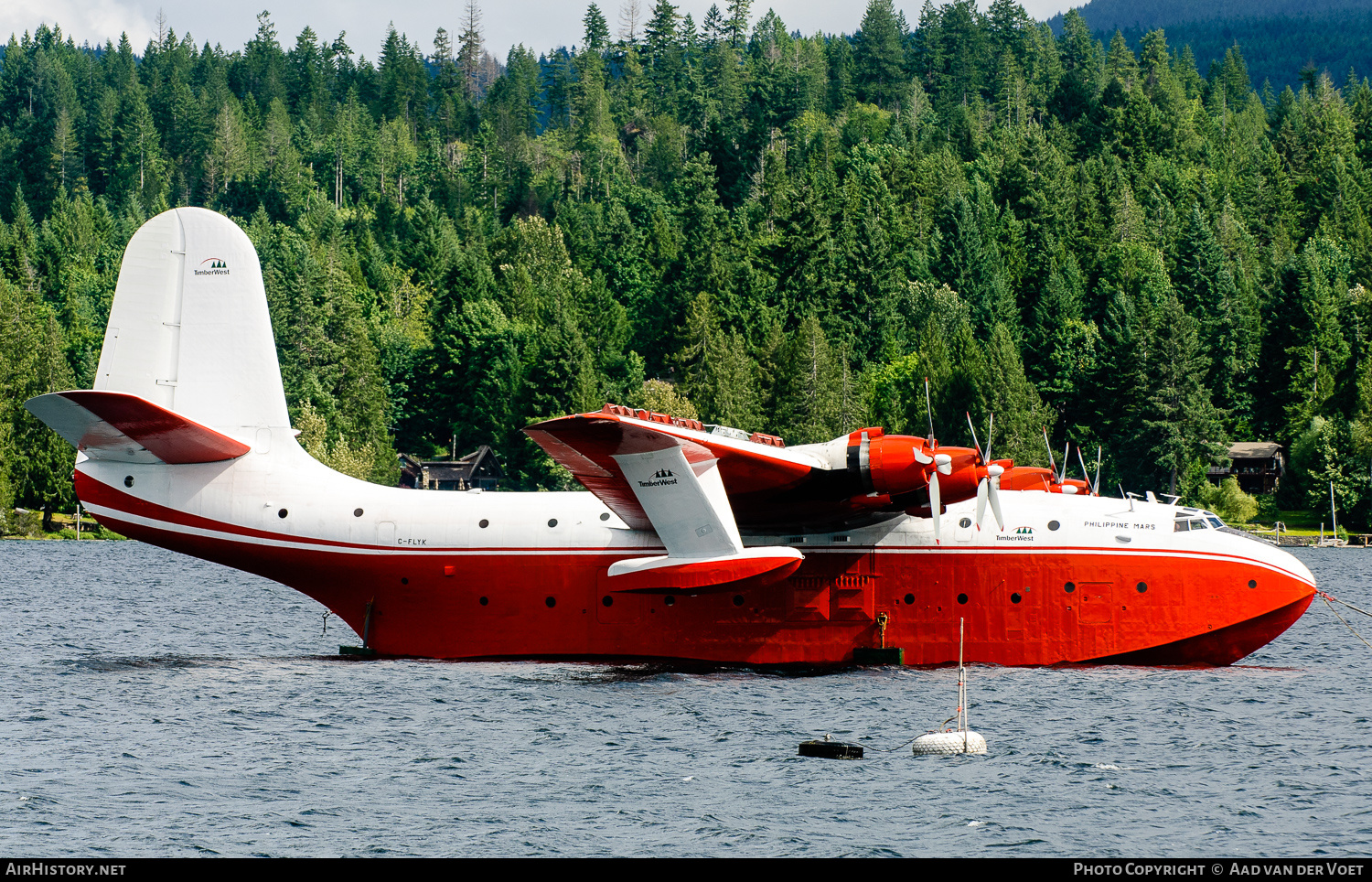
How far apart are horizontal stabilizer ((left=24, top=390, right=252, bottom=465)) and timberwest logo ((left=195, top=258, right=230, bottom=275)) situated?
11.8 ft

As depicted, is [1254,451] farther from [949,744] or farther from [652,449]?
[949,744]

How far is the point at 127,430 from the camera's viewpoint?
29969mm

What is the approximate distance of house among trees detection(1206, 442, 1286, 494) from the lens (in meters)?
102

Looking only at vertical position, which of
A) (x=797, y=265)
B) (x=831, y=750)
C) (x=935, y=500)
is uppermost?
(x=797, y=265)

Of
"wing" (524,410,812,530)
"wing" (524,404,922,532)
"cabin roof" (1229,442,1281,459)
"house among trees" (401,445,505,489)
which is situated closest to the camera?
"wing" (524,410,812,530)

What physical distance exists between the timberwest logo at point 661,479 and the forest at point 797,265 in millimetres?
64601

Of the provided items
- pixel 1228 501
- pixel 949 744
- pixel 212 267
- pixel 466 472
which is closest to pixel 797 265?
pixel 466 472

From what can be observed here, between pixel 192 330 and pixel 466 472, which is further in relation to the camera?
pixel 466 472

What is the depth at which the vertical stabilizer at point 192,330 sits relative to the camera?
31.8 m

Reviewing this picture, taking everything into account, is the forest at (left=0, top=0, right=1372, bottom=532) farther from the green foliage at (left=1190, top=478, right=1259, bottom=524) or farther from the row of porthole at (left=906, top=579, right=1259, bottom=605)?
the row of porthole at (left=906, top=579, right=1259, bottom=605)

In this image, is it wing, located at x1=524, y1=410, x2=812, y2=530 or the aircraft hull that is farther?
the aircraft hull

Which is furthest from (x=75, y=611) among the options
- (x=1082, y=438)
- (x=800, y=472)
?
(x=1082, y=438)

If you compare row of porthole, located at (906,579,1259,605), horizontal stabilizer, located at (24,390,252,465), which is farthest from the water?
horizontal stabilizer, located at (24,390,252,465)

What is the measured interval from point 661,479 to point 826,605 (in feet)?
15.8
